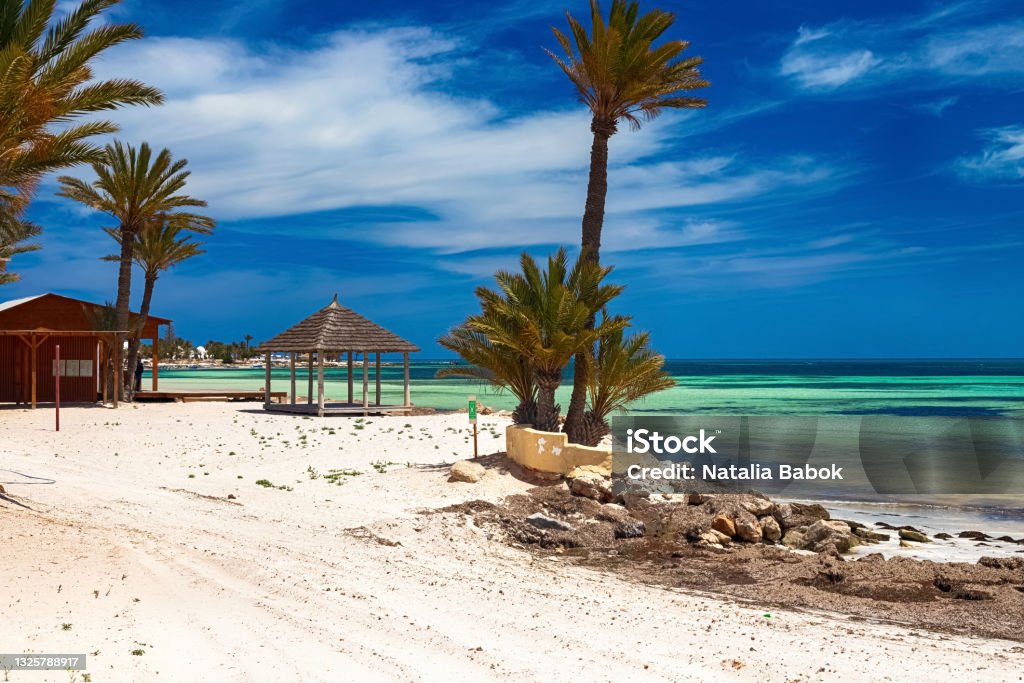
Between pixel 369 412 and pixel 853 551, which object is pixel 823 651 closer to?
pixel 853 551

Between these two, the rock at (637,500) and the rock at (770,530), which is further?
the rock at (637,500)

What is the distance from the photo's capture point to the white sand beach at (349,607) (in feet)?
21.9

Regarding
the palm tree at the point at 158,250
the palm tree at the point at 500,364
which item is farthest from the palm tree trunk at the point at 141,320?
the palm tree at the point at 500,364

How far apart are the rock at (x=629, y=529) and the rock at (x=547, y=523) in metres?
0.74

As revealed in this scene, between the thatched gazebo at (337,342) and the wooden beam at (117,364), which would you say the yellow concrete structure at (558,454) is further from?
the wooden beam at (117,364)

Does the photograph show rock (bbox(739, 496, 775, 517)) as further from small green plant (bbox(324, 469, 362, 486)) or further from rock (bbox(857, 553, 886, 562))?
small green plant (bbox(324, 469, 362, 486))

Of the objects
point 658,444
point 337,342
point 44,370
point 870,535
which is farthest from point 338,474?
point 44,370

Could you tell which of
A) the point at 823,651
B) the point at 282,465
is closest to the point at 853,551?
the point at 823,651

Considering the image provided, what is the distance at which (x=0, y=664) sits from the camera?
6.05 m

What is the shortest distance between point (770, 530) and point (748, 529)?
1.46 ft

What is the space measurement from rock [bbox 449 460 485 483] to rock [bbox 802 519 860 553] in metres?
5.32

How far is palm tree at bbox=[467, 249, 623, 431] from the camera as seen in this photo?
16172 mm

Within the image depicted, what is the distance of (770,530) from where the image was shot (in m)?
12.8

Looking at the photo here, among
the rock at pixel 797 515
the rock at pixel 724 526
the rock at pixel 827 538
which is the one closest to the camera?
the rock at pixel 827 538
